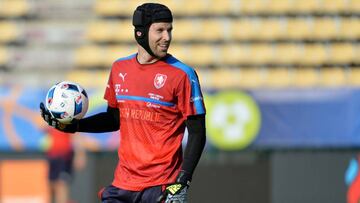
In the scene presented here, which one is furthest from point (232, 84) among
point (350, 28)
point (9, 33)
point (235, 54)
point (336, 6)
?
point (9, 33)

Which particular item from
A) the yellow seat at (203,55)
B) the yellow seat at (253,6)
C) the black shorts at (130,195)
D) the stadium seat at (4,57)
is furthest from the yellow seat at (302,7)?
the black shorts at (130,195)

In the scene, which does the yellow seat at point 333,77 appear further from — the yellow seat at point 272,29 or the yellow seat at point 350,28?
the yellow seat at point 272,29

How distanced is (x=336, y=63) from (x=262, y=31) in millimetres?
1290

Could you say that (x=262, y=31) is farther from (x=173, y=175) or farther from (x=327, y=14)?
(x=173, y=175)

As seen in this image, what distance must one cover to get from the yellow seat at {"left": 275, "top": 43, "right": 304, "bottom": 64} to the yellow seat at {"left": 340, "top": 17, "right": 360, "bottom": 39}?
30.9 inches

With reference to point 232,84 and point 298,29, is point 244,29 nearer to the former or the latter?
point 298,29

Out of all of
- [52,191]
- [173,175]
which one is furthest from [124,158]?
[52,191]

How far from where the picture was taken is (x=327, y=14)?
46.8 feet

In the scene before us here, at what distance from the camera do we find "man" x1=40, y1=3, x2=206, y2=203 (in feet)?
16.4

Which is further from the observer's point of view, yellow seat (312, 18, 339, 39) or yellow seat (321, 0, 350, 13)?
yellow seat (321, 0, 350, 13)

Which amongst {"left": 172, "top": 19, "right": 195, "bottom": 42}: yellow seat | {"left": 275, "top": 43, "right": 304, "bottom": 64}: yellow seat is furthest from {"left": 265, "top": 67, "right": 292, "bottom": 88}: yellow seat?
{"left": 172, "top": 19, "right": 195, "bottom": 42}: yellow seat

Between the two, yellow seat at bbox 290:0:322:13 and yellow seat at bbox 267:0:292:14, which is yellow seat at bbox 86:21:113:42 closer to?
yellow seat at bbox 267:0:292:14

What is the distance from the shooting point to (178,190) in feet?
16.2

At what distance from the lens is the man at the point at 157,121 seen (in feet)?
16.4
